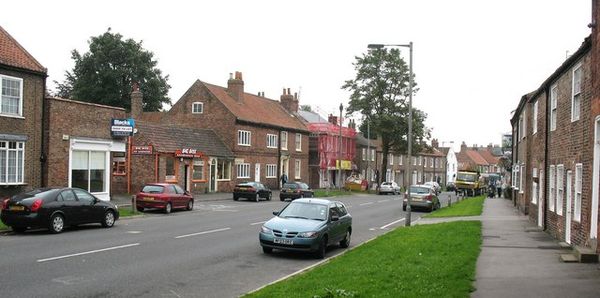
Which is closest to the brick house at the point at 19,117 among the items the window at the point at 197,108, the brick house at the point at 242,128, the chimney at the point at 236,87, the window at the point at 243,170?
the brick house at the point at 242,128

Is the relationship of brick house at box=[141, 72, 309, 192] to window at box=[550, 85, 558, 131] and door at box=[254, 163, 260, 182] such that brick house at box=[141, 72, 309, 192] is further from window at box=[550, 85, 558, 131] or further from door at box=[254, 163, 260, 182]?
window at box=[550, 85, 558, 131]

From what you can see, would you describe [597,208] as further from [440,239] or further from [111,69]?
[111,69]

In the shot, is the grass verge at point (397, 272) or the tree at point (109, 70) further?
the tree at point (109, 70)

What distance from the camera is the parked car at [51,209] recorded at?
17.3 meters

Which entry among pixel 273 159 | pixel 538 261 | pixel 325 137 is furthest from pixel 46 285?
pixel 325 137

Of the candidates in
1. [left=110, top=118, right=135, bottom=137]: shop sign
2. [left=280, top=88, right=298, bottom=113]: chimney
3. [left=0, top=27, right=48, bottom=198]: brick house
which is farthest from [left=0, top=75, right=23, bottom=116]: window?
[left=280, top=88, right=298, bottom=113]: chimney

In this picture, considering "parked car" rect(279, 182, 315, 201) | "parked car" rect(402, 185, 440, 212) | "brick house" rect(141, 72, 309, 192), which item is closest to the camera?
"parked car" rect(402, 185, 440, 212)

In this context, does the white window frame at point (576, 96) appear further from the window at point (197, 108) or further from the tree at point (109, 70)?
the tree at point (109, 70)

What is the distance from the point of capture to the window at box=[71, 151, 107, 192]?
28.5m

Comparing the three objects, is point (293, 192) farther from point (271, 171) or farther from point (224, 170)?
point (271, 171)

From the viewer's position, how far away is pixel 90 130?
29109 mm

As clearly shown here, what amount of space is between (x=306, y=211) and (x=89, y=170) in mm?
16998

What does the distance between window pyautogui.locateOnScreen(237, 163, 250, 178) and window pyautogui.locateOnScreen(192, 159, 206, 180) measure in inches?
210

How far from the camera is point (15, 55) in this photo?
25.5m
